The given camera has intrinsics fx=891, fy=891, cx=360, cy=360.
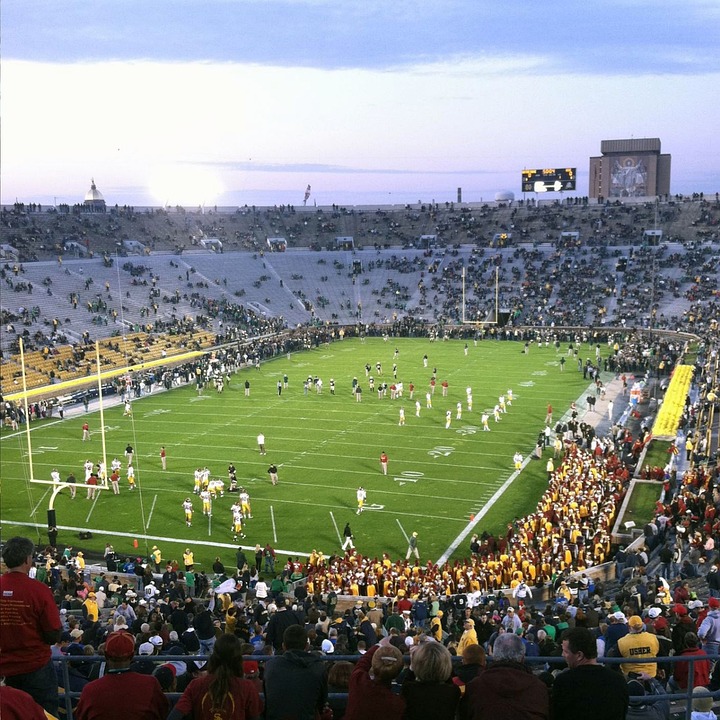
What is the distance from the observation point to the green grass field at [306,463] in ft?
64.6

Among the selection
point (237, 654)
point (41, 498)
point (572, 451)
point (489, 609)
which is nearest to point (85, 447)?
point (41, 498)

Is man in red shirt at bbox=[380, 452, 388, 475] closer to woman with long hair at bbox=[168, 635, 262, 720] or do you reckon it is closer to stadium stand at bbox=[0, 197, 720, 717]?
stadium stand at bbox=[0, 197, 720, 717]

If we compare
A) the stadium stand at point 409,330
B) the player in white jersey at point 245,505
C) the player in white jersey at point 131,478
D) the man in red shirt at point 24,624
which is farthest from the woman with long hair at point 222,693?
the player in white jersey at point 131,478

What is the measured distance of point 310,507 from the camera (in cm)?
2128

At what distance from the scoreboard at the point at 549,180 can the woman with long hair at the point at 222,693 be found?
8234cm

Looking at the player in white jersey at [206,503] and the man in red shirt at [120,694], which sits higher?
the man in red shirt at [120,694]

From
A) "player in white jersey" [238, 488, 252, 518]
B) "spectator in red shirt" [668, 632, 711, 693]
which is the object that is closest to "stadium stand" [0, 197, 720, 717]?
"spectator in red shirt" [668, 632, 711, 693]

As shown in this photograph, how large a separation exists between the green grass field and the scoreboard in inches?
1830

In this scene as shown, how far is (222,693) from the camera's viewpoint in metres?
4.23

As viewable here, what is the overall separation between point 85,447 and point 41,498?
498cm

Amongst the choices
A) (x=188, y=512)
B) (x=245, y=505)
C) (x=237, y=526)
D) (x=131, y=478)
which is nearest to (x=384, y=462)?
(x=245, y=505)

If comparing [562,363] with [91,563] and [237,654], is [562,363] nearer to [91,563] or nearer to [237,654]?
[91,563]

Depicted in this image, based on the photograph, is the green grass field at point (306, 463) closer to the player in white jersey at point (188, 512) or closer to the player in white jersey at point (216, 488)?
the player in white jersey at point (188, 512)

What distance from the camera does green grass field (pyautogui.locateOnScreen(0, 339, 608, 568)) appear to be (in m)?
19.7
